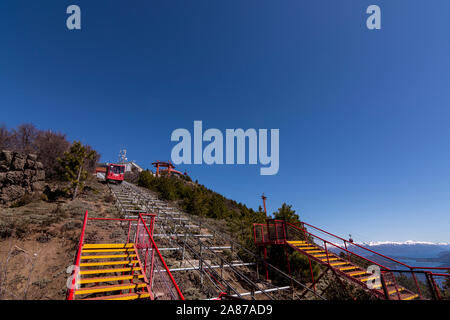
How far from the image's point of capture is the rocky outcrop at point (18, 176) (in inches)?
543

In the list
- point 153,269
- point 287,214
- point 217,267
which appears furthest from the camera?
point 287,214

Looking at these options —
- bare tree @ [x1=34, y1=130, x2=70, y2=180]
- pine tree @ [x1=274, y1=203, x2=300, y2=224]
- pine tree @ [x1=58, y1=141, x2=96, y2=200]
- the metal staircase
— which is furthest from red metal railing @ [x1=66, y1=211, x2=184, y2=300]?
bare tree @ [x1=34, y1=130, x2=70, y2=180]

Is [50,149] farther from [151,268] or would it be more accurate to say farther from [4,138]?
[151,268]

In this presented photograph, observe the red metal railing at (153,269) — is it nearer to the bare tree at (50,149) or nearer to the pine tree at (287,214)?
the pine tree at (287,214)

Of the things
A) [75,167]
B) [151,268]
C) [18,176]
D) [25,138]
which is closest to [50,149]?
[25,138]

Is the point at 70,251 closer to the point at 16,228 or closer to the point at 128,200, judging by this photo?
the point at 16,228

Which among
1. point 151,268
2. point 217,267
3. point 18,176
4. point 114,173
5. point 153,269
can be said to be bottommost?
point 217,267

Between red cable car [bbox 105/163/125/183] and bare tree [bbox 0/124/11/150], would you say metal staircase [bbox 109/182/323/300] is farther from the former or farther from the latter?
bare tree [bbox 0/124/11/150]

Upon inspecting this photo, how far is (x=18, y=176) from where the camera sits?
14.6 meters

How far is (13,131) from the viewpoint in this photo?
20188 millimetres

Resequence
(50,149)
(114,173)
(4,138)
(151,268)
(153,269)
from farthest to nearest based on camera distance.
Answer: (114,173) < (50,149) < (4,138) < (153,269) < (151,268)

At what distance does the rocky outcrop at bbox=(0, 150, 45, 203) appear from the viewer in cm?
1379

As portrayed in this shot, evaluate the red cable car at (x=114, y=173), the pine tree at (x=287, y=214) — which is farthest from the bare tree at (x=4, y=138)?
the pine tree at (x=287, y=214)

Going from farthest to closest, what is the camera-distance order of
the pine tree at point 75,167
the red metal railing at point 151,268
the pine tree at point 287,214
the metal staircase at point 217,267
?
1. the pine tree at point 75,167
2. the pine tree at point 287,214
3. the metal staircase at point 217,267
4. the red metal railing at point 151,268
